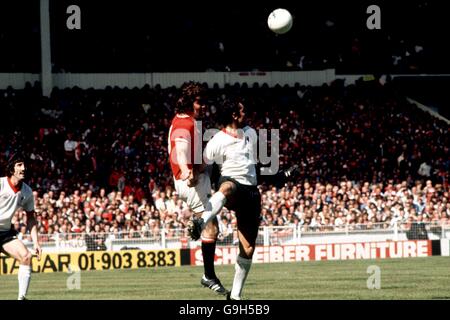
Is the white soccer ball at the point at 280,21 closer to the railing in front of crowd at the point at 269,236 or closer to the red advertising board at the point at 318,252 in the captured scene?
the railing in front of crowd at the point at 269,236

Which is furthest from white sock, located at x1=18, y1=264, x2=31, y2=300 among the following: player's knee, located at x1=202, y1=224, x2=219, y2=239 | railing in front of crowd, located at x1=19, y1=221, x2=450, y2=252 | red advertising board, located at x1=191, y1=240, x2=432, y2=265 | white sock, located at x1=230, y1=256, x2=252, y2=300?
red advertising board, located at x1=191, y1=240, x2=432, y2=265

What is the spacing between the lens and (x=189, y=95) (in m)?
12.3

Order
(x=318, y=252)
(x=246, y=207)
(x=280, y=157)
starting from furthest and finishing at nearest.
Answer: (x=280, y=157) → (x=318, y=252) → (x=246, y=207)

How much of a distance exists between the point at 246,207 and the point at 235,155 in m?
0.65

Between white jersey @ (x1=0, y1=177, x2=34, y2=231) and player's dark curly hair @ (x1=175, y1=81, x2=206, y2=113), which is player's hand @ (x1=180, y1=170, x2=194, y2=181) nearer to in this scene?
player's dark curly hair @ (x1=175, y1=81, x2=206, y2=113)

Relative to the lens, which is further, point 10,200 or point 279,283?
point 279,283

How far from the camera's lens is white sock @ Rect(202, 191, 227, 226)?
1200cm

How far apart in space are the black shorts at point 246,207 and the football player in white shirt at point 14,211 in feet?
11.4

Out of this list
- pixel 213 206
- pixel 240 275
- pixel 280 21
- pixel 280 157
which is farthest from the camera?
pixel 280 157

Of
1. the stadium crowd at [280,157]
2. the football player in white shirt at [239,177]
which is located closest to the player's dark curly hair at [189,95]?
the football player in white shirt at [239,177]

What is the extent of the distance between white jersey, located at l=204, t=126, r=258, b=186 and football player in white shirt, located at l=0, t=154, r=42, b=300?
342 centimetres

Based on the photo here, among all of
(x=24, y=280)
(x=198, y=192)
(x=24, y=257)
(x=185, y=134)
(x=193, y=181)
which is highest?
(x=185, y=134)

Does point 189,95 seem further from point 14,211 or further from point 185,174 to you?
point 14,211

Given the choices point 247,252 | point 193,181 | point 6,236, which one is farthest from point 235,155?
point 6,236
